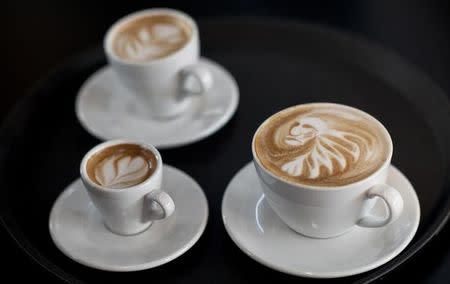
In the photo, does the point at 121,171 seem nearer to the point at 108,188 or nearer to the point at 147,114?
the point at 108,188

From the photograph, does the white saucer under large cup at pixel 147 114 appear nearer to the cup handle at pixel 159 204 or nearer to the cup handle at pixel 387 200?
the cup handle at pixel 159 204

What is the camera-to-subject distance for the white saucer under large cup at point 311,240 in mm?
1033

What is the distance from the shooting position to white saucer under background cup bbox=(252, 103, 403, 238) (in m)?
1.00

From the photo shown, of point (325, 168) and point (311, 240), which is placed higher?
point (325, 168)

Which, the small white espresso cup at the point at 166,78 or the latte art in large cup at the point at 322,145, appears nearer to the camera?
the latte art in large cup at the point at 322,145

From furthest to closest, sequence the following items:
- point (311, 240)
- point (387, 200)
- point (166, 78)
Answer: point (166, 78) → point (311, 240) → point (387, 200)

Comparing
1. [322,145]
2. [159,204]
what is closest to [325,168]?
[322,145]

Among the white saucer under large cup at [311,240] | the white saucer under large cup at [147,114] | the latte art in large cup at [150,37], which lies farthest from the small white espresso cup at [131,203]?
the latte art in large cup at [150,37]

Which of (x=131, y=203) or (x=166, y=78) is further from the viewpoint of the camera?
(x=166, y=78)

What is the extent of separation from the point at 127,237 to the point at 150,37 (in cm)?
48

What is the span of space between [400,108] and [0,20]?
1.15 meters

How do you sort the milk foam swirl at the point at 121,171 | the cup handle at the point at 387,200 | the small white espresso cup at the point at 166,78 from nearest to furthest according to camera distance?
the cup handle at the point at 387,200 → the milk foam swirl at the point at 121,171 → the small white espresso cup at the point at 166,78

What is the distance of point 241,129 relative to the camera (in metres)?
1.37

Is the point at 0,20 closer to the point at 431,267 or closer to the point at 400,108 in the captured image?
→ the point at 400,108
